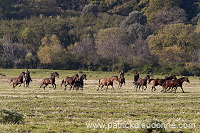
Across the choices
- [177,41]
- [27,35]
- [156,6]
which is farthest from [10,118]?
[156,6]

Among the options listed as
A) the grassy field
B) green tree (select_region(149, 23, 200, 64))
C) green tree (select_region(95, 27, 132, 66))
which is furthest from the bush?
green tree (select_region(149, 23, 200, 64))

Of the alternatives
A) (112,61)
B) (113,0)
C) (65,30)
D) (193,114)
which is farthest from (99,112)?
(113,0)

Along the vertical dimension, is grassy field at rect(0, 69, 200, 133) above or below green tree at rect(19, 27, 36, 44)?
below

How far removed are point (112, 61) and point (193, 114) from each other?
7040 centimetres

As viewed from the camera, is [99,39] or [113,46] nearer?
[113,46]

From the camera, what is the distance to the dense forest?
88.5 meters

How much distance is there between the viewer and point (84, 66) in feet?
291

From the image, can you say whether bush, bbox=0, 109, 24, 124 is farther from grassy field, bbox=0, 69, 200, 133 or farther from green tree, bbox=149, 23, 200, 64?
green tree, bbox=149, 23, 200, 64

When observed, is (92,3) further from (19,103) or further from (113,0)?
(19,103)

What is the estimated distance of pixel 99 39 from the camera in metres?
101

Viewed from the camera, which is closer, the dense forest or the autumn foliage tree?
the autumn foliage tree

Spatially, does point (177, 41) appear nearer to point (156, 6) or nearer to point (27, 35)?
point (27, 35)

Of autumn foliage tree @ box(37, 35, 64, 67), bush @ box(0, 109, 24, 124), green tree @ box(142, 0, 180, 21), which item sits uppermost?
green tree @ box(142, 0, 180, 21)

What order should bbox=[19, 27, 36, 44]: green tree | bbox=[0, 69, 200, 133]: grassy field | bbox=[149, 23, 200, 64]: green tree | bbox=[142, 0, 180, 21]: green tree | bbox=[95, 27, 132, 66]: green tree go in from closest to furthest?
bbox=[0, 69, 200, 133]: grassy field → bbox=[95, 27, 132, 66]: green tree → bbox=[149, 23, 200, 64]: green tree → bbox=[19, 27, 36, 44]: green tree → bbox=[142, 0, 180, 21]: green tree
